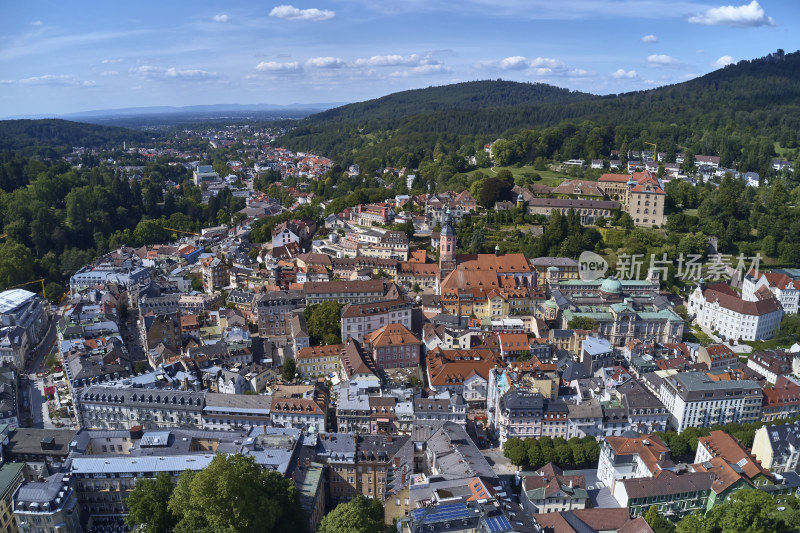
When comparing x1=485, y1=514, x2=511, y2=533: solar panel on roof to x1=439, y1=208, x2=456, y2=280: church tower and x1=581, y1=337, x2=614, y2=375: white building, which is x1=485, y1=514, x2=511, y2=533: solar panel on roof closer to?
x1=581, y1=337, x2=614, y2=375: white building

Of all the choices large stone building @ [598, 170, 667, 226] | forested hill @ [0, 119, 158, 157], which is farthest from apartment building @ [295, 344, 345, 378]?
forested hill @ [0, 119, 158, 157]

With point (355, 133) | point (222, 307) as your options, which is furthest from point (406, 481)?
point (355, 133)

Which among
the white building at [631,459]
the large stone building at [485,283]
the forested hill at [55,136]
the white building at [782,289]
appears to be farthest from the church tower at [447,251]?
the forested hill at [55,136]

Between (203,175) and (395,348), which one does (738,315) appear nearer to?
(395,348)

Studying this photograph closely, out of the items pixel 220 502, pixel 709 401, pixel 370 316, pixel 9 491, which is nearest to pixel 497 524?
pixel 220 502

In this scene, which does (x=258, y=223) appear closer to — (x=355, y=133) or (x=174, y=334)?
(x=174, y=334)

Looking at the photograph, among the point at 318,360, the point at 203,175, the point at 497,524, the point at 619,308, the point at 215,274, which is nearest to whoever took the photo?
the point at 497,524
